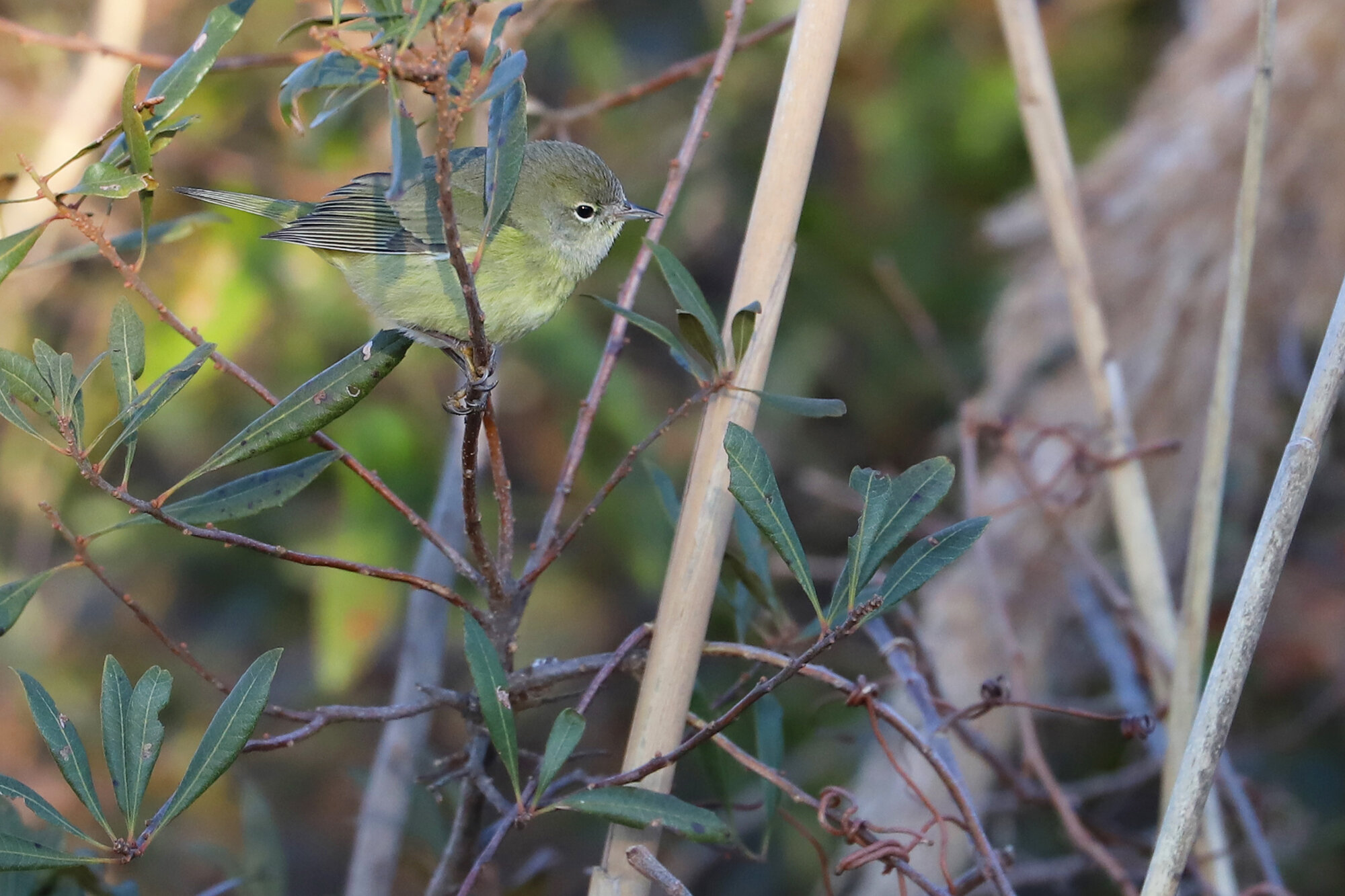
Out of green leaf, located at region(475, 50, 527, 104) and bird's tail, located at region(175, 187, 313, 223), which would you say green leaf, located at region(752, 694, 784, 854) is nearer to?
green leaf, located at region(475, 50, 527, 104)

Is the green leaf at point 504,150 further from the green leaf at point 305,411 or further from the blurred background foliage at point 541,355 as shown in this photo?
the blurred background foliage at point 541,355

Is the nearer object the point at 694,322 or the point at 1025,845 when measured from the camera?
the point at 694,322

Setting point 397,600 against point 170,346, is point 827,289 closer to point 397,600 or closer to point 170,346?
point 397,600

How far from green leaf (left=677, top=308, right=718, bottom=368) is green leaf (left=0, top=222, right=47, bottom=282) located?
64cm

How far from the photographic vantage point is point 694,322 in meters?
1.17

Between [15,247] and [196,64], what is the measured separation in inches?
10.5

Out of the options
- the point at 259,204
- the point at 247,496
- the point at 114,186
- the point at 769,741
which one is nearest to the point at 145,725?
the point at 247,496

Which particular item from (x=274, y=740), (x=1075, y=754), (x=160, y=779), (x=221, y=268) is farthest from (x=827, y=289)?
(x=274, y=740)

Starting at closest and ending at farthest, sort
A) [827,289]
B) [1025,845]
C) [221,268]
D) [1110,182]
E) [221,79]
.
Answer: [1110,182], [221,268], [221,79], [1025,845], [827,289]

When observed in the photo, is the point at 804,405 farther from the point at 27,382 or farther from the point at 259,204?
the point at 259,204

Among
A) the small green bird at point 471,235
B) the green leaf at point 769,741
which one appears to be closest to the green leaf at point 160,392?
the small green bird at point 471,235

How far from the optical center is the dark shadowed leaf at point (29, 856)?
995 mm

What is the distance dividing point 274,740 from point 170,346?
1.96 m

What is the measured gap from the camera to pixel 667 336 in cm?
122
